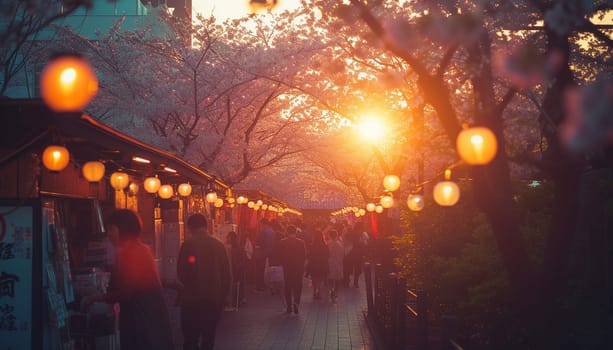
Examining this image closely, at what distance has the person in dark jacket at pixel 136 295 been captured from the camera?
636 cm

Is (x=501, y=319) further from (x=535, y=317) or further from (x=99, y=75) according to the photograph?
(x=99, y=75)

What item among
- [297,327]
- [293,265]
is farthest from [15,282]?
[293,265]

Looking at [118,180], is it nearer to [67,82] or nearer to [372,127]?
[67,82]

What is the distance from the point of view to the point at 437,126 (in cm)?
1964

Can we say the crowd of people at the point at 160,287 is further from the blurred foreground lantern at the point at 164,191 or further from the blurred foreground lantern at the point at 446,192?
the blurred foreground lantern at the point at 164,191

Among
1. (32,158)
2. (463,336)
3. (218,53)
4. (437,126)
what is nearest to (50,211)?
(32,158)

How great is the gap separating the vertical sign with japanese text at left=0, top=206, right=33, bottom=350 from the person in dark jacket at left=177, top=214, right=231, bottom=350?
1.69 m

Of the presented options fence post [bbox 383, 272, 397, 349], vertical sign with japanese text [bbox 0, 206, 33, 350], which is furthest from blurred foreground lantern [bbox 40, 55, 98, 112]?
fence post [bbox 383, 272, 397, 349]

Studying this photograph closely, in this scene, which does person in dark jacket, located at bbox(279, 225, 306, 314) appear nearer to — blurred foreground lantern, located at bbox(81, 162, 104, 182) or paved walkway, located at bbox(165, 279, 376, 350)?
paved walkway, located at bbox(165, 279, 376, 350)

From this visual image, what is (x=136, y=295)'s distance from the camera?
6406mm

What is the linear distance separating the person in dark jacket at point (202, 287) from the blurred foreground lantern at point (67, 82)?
2377 millimetres

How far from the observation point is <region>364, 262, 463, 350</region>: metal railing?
26.4ft

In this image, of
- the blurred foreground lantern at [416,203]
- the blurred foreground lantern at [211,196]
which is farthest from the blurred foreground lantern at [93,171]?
the blurred foreground lantern at [211,196]

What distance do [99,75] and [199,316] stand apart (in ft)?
78.8
